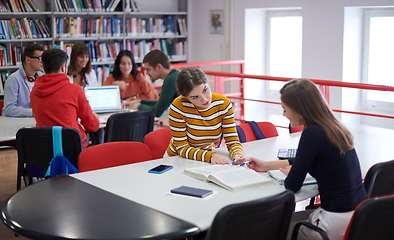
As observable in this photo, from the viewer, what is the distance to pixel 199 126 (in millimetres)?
2479

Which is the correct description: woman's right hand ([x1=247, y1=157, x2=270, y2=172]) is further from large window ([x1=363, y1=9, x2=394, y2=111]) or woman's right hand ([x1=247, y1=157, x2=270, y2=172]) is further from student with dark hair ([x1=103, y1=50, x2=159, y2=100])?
large window ([x1=363, y1=9, x2=394, y2=111])

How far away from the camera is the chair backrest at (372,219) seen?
5.05 feet

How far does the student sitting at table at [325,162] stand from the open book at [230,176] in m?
0.16

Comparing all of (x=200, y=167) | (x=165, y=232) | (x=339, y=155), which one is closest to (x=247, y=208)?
(x=165, y=232)

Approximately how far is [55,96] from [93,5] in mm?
3496

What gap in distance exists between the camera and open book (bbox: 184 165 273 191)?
6.55 ft

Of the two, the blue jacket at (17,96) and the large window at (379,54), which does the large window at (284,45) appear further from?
the blue jacket at (17,96)

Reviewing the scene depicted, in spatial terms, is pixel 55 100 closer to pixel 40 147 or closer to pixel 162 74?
pixel 40 147

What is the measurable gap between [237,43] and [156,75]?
10.4 ft

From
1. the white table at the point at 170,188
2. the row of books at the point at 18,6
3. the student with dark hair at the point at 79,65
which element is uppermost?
the row of books at the point at 18,6

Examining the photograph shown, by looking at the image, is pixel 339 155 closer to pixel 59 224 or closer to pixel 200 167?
pixel 200 167

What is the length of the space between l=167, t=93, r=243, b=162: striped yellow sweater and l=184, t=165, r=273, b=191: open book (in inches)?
9.4

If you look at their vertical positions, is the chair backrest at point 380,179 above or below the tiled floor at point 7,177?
above

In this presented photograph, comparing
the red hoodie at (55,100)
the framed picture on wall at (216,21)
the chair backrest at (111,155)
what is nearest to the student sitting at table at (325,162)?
the chair backrest at (111,155)
